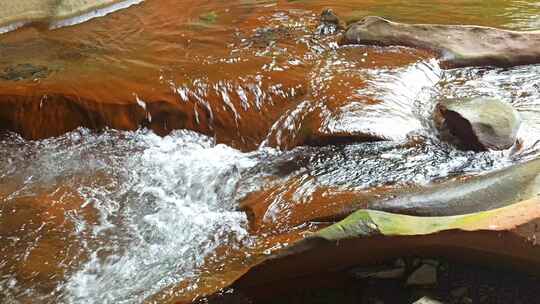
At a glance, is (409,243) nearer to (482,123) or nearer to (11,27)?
(482,123)

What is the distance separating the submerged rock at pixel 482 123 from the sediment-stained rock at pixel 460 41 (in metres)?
1.29

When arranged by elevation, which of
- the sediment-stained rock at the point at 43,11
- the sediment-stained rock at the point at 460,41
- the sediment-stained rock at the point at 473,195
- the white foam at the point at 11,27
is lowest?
the sediment-stained rock at the point at 473,195

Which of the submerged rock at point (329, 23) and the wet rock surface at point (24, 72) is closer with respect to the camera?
the wet rock surface at point (24, 72)

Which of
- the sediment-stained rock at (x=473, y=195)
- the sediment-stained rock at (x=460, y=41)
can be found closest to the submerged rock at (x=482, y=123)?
the sediment-stained rock at (x=473, y=195)

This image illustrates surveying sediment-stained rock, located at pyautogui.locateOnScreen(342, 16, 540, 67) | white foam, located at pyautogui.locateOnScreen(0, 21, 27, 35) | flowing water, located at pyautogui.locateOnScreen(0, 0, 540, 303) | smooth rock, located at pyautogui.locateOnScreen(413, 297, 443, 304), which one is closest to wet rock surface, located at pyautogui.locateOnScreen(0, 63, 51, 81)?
flowing water, located at pyautogui.locateOnScreen(0, 0, 540, 303)

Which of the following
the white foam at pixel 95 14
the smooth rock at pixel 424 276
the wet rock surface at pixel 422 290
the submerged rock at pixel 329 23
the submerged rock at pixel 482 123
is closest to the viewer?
the wet rock surface at pixel 422 290

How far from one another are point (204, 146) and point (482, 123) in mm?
2587

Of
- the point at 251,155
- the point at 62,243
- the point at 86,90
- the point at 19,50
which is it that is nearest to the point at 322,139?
the point at 251,155

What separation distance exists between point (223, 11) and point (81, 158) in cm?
390

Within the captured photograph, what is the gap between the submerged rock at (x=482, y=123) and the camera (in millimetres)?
4184

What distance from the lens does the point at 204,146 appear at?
5.06m

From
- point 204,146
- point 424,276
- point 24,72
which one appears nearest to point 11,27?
point 24,72

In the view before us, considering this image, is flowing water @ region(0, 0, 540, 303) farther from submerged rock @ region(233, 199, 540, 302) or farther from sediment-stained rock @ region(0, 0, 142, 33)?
sediment-stained rock @ region(0, 0, 142, 33)

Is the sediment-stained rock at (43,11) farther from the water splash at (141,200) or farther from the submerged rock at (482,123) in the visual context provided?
the submerged rock at (482,123)
